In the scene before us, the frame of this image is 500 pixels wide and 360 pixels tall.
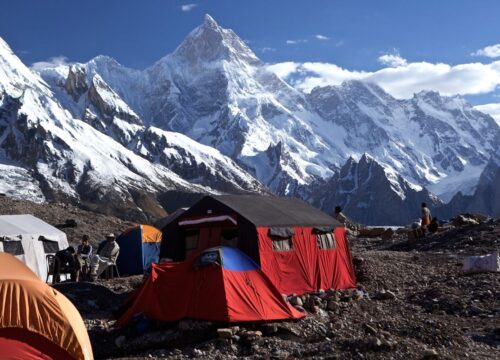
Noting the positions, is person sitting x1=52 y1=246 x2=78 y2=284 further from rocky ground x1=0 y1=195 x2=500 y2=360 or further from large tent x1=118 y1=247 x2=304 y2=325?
large tent x1=118 y1=247 x2=304 y2=325

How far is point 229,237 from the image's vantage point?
23578 millimetres

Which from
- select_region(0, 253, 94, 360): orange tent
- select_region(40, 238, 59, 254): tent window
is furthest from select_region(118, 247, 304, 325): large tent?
select_region(40, 238, 59, 254): tent window

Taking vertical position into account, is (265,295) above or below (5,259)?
below

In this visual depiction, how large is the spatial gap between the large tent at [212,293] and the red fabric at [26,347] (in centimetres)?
519

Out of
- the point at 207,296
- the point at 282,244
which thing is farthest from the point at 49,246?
the point at 207,296

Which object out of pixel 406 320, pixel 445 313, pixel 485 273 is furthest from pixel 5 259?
pixel 485 273

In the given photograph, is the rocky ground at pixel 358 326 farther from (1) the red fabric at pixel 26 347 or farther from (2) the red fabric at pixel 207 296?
(1) the red fabric at pixel 26 347

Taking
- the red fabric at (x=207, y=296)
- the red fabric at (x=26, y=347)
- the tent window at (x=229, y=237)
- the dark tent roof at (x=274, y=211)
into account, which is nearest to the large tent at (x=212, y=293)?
the red fabric at (x=207, y=296)

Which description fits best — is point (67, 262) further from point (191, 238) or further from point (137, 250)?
point (137, 250)

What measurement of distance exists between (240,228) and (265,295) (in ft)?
14.7

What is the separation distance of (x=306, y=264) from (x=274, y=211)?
2.15 metres

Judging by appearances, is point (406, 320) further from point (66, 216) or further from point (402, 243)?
point (66, 216)

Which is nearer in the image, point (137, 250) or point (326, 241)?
point (326, 241)

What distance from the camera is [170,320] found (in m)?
17.7
